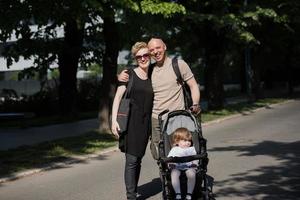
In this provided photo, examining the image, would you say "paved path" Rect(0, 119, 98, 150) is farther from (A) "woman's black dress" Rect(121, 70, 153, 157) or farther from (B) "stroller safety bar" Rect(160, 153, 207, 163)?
(B) "stroller safety bar" Rect(160, 153, 207, 163)

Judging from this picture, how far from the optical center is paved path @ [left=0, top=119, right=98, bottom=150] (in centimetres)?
1699

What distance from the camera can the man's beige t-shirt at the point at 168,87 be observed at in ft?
25.8

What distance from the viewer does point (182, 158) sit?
285 inches

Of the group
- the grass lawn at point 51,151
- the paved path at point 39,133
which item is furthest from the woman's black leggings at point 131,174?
the paved path at point 39,133

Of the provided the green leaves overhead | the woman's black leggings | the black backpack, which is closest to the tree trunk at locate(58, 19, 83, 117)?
the green leaves overhead

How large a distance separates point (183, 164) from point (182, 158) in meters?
0.15

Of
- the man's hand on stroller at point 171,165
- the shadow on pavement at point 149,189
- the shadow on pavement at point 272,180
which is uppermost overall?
the man's hand on stroller at point 171,165

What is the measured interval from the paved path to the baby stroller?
28.2 feet

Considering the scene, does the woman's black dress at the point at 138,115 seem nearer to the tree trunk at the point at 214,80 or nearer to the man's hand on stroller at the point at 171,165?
the man's hand on stroller at the point at 171,165

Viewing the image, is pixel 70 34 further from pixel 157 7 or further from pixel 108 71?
pixel 157 7

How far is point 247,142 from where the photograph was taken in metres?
15.7

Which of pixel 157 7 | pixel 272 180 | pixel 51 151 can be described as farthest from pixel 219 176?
pixel 157 7

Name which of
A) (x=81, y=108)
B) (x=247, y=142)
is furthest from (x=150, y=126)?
(x=81, y=108)

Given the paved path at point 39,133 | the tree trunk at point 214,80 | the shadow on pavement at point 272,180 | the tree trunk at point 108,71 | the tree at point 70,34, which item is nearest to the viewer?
the shadow on pavement at point 272,180
